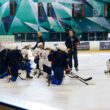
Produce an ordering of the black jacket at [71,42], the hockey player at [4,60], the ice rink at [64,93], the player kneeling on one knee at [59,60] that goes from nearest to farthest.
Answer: the ice rink at [64,93] < the player kneeling on one knee at [59,60] < the hockey player at [4,60] < the black jacket at [71,42]

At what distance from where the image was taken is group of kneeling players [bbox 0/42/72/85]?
7.16 m

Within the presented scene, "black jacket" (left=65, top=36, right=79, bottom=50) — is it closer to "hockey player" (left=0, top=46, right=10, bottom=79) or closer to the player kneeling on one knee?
the player kneeling on one knee

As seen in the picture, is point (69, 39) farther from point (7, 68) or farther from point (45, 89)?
point (45, 89)

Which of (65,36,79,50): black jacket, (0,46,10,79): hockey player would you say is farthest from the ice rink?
(65,36,79,50): black jacket

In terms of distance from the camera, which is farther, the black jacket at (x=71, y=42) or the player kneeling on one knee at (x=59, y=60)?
the black jacket at (x=71, y=42)

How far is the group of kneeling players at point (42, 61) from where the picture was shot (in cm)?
716

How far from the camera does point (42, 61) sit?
808cm

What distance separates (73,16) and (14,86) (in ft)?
61.9

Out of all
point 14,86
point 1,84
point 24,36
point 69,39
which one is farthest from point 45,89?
point 24,36

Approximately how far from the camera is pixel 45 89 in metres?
6.68

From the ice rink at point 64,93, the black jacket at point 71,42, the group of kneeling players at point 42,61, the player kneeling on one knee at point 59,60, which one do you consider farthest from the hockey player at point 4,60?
the black jacket at point 71,42

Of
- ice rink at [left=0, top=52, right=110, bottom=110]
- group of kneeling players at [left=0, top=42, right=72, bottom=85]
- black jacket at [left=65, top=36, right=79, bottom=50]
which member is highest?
black jacket at [left=65, top=36, right=79, bottom=50]

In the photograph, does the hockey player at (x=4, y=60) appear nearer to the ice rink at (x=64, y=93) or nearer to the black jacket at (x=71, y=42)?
the ice rink at (x=64, y=93)

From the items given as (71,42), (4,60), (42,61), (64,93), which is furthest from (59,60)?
(71,42)
